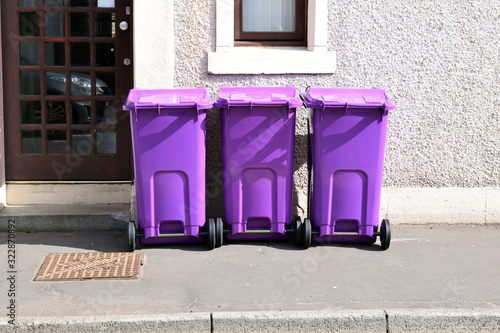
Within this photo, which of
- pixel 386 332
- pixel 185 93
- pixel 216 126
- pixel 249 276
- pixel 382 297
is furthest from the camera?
pixel 216 126

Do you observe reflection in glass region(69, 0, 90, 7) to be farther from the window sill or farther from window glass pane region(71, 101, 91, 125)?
the window sill

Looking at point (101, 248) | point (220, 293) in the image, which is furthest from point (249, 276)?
point (101, 248)

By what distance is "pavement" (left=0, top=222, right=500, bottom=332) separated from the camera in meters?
4.32

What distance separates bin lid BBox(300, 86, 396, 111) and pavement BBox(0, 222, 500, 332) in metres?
1.19

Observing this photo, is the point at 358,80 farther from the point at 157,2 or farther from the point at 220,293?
the point at 220,293

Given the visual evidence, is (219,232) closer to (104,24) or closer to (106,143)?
(106,143)

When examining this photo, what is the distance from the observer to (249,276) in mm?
5098

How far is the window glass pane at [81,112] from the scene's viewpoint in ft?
22.0

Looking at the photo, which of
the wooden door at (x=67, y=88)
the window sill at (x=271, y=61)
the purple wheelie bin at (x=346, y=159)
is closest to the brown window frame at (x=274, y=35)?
the window sill at (x=271, y=61)

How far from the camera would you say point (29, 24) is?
657 centimetres

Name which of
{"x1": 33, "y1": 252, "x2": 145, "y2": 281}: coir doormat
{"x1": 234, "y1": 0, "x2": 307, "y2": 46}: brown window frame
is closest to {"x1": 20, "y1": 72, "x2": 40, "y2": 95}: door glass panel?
{"x1": 33, "y1": 252, "x2": 145, "y2": 281}: coir doormat

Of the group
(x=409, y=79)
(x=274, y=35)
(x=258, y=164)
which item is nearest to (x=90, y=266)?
(x=258, y=164)

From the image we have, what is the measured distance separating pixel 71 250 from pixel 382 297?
2.59 meters

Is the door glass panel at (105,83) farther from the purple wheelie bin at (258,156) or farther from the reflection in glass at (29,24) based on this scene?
the purple wheelie bin at (258,156)
